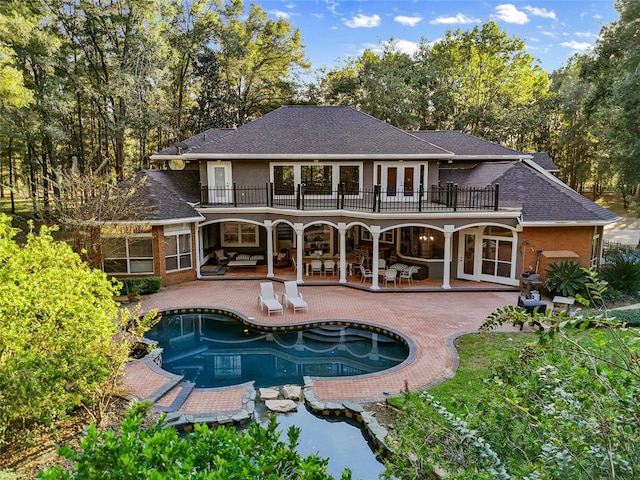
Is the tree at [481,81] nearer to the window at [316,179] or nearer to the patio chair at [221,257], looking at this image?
the window at [316,179]

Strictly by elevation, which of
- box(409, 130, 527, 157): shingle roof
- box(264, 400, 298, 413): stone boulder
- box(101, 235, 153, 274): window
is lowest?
box(264, 400, 298, 413): stone boulder

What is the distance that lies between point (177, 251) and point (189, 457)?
16165 millimetres

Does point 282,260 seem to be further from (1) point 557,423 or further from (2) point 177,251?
(1) point 557,423

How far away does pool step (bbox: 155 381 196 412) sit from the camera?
8.86 metres

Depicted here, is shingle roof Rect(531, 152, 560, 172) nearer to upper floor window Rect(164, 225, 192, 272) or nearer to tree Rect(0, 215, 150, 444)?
upper floor window Rect(164, 225, 192, 272)

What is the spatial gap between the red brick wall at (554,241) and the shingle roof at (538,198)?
572 millimetres

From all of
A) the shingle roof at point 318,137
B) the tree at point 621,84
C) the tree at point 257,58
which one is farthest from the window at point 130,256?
the tree at point 621,84

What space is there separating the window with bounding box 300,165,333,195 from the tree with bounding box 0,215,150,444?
14.2 metres

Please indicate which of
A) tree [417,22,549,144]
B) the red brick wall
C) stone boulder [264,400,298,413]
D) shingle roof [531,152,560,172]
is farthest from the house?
tree [417,22,549,144]

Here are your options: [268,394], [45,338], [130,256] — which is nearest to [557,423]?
[268,394]

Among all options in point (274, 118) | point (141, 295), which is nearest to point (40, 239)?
point (141, 295)

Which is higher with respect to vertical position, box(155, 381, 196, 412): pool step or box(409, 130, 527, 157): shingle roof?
box(409, 130, 527, 157): shingle roof

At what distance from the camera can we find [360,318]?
1409 cm

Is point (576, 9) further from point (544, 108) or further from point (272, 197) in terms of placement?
point (272, 197)
